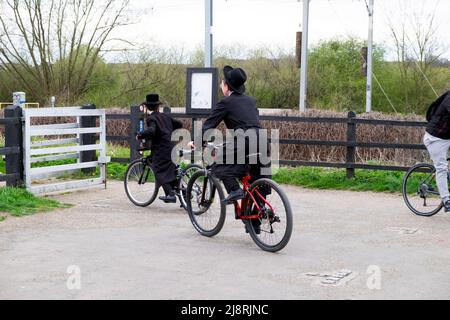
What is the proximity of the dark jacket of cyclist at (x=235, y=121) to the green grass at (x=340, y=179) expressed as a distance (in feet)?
17.1

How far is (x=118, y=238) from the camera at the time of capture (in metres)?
8.91

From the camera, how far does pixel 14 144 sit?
11.9m

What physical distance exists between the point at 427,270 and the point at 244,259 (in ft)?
5.65

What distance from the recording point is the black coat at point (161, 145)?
11.1 meters

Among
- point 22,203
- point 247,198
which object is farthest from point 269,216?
point 22,203

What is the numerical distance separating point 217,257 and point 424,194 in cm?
405

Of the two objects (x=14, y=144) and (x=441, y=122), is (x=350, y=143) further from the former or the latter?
(x=14, y=144)

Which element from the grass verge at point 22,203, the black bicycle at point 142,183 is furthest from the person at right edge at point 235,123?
the grass verge at point 22,203

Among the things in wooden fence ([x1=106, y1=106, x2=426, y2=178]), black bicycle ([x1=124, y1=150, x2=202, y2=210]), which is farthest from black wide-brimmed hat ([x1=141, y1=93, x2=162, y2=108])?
wooden fence ([x1=106, y1=106, x2=426, y2=178])

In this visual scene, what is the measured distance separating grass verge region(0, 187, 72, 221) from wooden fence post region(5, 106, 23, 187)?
0.99ft

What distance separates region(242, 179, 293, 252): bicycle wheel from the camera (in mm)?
8023

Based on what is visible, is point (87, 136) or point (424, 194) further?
point (87, 136)

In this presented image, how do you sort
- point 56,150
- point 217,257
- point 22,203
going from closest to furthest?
point 217,257 → point 22,203 → point 56,150
